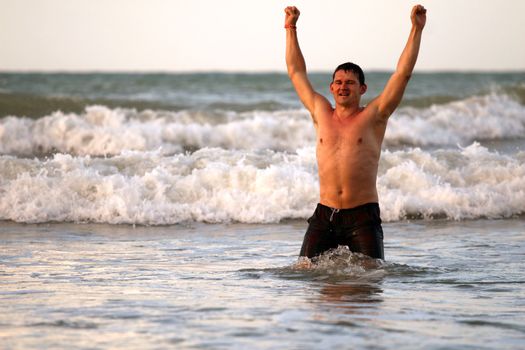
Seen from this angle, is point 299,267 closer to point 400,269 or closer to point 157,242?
point 400,269

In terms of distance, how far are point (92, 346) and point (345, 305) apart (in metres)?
1.71

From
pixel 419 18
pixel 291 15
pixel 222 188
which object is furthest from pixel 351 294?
pixel 222 188

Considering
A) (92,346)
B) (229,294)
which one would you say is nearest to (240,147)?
(229,294)

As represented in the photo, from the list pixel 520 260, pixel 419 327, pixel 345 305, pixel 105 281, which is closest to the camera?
pixel 419 327

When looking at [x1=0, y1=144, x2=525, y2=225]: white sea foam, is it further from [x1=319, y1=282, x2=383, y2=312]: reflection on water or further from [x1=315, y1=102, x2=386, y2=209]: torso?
[x1=319, y1=282, x2=383, y2=312]: reflection on water

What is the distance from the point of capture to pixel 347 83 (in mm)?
7168

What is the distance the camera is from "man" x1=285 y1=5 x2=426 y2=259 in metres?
7.19

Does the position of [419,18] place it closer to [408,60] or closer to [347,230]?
[408,60]

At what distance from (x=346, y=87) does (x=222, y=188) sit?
5.16 m

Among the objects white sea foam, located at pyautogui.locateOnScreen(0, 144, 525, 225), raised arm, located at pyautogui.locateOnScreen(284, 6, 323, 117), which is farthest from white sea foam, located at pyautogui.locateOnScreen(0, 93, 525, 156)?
raised arm, located at pyautogui.locateOnScreen(284, 6, 323, 117)

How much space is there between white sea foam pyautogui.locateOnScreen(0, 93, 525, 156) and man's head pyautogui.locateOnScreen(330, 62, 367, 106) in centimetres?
991

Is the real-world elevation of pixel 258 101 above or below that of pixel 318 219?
above

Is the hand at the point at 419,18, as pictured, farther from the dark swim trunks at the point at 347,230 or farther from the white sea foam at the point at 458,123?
the white sea foam at the point at 458,123

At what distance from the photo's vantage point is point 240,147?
1886cm
